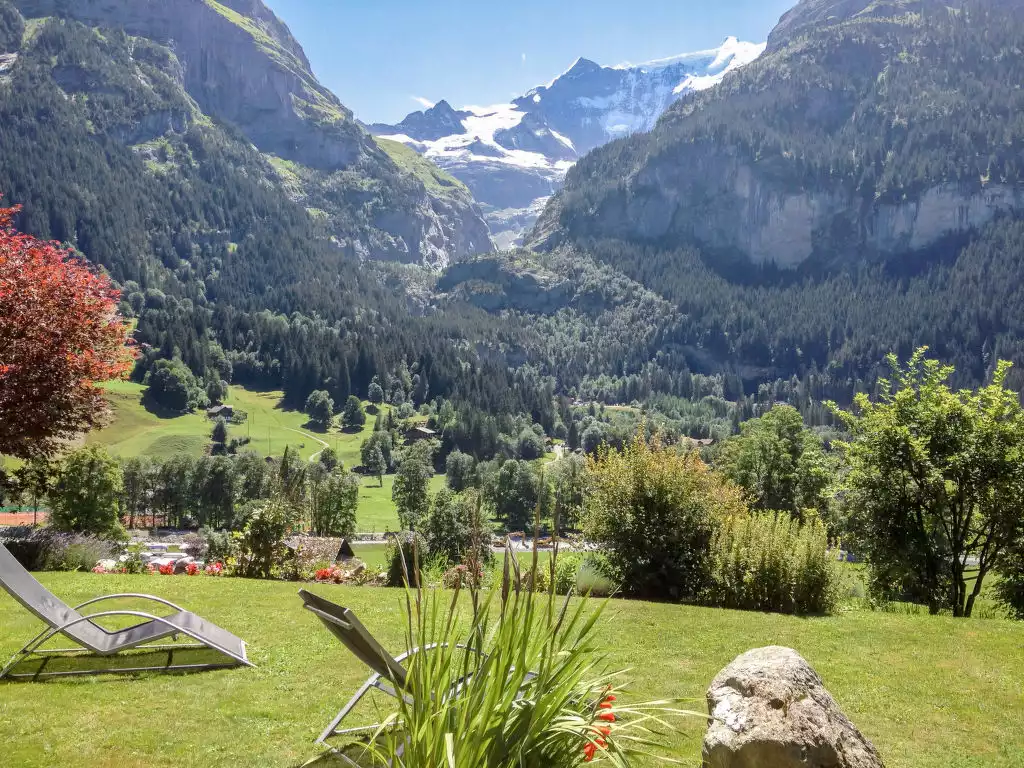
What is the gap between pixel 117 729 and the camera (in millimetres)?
7004

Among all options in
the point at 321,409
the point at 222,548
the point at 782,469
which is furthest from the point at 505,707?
the point at 321,409

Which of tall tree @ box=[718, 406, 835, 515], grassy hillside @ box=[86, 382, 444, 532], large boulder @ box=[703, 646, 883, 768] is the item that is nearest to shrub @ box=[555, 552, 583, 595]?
large boulder @ box=[703, 646, 883, 768]

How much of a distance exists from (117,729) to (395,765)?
4715mm

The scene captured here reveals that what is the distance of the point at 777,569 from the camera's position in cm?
1453

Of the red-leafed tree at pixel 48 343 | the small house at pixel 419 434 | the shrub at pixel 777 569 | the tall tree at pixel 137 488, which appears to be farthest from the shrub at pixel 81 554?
the small house at pixel 419 434

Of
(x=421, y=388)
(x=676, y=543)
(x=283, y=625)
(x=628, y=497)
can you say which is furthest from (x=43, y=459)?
(x=421, y=388)

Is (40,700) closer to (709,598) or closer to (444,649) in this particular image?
(444,649)

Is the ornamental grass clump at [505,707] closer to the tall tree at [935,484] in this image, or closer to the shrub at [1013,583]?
the tall tree at [935,484]

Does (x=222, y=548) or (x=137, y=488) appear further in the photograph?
(x=137, y=488)

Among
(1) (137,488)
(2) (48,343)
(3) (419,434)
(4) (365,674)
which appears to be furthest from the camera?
(3) (419,434)

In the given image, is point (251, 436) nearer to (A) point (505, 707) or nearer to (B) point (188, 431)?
(B) point (188, 431)

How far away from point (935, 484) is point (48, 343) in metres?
18.5

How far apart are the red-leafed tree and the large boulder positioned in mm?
12483

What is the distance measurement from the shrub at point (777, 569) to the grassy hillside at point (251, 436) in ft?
310
